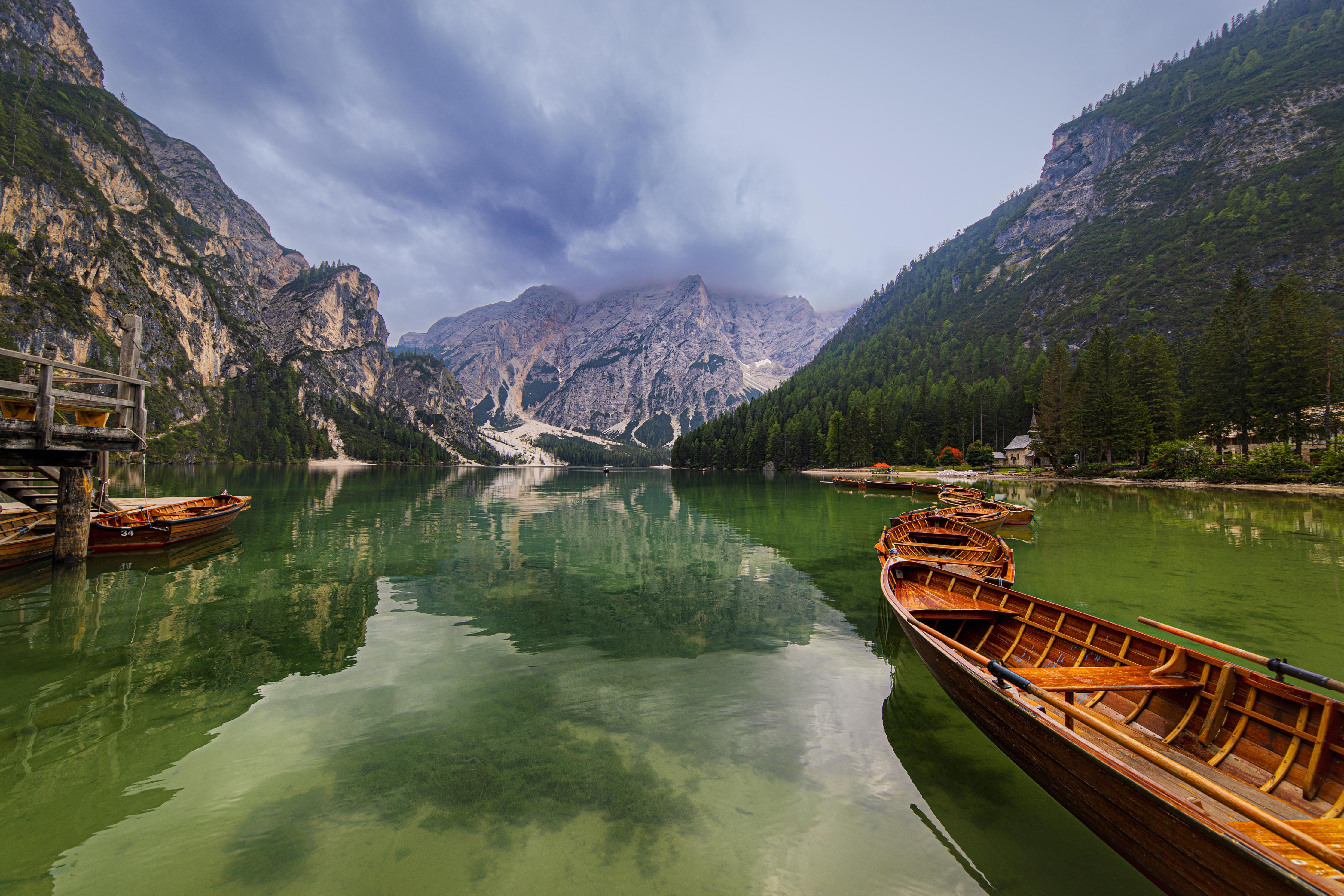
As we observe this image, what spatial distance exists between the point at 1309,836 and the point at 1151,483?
85.8 meters

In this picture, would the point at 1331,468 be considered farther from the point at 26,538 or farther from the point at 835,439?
the point at 26,538

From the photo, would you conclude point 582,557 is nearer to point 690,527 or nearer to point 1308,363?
point 690,527

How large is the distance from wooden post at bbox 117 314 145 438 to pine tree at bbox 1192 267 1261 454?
10845cm

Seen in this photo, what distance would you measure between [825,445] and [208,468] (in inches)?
6550

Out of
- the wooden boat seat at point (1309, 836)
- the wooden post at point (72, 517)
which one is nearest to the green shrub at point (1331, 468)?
the wooden boat seat at point (1309, 836)

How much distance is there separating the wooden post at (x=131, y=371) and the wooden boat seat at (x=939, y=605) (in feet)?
86.7

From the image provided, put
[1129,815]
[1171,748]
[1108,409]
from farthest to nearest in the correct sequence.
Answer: [1108,409] → [1171,748] → [1129,815]

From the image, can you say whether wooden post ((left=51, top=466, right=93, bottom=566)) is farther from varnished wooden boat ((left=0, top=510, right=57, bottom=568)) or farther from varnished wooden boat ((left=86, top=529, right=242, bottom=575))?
varnished wooden boat ((left=86, top=529, right=242, bottom=575))

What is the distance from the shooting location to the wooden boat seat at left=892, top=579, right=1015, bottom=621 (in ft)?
37.1

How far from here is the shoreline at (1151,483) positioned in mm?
51688

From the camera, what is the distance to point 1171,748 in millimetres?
7117

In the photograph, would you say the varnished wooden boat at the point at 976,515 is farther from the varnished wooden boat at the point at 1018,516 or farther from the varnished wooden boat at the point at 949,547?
the varnished wooden boat at the point at 1018,516

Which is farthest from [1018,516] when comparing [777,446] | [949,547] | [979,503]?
[777,446]

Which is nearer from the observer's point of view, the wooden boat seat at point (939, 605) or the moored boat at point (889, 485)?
the wooden boat seat at point (939, 605)
